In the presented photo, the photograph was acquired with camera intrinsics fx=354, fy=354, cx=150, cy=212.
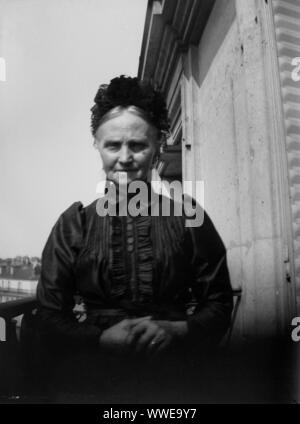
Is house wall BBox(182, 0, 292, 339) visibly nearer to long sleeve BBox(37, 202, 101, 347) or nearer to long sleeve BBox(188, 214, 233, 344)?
long sleeve BBox(188, 214, 233, 344)

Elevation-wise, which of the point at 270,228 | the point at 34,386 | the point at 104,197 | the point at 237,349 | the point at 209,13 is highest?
the point at 209,13

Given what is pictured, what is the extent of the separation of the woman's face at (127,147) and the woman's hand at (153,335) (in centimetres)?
49

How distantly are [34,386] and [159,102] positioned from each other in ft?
3.64

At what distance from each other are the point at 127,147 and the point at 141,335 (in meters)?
0.62

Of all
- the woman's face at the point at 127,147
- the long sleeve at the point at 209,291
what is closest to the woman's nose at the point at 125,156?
the woman's face at the point at 127,147

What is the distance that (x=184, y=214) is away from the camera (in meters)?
1.28

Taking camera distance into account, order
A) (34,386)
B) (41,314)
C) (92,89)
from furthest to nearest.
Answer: (92,89)
(34,386)
(41,314)

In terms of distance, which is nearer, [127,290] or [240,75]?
[127,290]

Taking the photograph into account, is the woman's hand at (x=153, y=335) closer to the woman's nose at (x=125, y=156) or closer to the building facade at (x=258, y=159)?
the building facade at (x=258, y=159)

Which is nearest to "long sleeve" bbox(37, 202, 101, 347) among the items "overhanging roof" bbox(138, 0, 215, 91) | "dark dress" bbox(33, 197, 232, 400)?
"dark dress" bbox(33, 197, 232, 400)

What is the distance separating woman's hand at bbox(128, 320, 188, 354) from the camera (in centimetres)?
113

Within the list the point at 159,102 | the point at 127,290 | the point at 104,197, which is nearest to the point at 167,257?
the point at 127,290

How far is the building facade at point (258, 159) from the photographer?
1.28m
